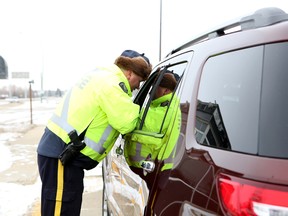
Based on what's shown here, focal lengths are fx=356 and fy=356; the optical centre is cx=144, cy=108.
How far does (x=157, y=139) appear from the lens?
6.57 feet

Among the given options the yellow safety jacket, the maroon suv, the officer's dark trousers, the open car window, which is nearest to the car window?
the open car window

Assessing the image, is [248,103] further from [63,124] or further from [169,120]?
[63,124]

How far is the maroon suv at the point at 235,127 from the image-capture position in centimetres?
120

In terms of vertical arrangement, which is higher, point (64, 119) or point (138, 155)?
point (64, 119)

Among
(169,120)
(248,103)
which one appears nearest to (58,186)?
(169,120)

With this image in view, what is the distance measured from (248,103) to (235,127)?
0.34 feet

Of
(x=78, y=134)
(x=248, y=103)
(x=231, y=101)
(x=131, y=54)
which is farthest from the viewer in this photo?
(x=131, y=54)

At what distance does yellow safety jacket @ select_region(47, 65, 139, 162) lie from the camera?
2514 mm

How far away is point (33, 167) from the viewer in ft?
26.0

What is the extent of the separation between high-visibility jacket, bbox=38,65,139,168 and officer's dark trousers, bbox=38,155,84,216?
0.11 meters

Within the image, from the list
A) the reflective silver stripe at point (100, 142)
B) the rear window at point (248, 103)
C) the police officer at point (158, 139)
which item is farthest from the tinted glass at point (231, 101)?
the reflective silver stripe at point (100, 142)

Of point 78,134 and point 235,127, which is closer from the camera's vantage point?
point 235,127

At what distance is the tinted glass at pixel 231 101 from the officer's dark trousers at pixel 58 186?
1427mm

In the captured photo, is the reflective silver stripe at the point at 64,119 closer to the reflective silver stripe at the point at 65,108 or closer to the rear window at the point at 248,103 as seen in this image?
the reflective silver stripe at the point at 65,108
